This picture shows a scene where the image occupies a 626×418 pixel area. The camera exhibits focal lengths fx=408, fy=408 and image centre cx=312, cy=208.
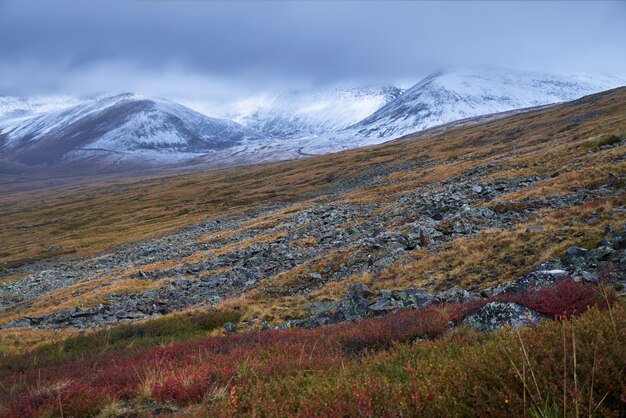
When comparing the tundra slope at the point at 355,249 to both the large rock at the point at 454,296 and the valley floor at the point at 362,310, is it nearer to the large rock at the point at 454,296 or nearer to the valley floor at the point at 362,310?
the valley floor at the point at 362,310

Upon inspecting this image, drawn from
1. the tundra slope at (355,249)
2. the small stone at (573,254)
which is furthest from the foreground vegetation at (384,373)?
the tundra slope at (355,249)

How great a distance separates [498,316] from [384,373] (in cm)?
402

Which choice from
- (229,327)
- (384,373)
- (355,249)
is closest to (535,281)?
(384,373)

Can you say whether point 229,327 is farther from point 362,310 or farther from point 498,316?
point 498,316

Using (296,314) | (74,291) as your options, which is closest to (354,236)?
(296,314)

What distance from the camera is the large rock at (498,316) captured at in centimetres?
866

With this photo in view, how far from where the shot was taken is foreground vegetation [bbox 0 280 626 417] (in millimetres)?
4219

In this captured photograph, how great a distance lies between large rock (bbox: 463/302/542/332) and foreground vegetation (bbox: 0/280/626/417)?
0.28 meters

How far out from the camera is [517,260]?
16.5 m

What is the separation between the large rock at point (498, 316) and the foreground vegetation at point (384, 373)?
0.28 meters

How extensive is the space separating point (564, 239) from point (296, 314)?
1168 cm

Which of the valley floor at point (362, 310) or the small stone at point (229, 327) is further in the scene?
the small stone at point (229, 327)

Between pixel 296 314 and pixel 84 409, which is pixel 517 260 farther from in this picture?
pixel 84 409

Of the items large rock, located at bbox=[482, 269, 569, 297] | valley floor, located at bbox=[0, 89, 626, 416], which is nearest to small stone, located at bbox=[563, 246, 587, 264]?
valley floor, located at bbox=[0, 89, 626, 416]
